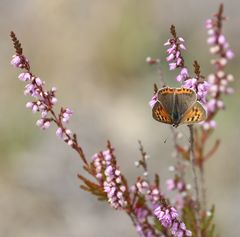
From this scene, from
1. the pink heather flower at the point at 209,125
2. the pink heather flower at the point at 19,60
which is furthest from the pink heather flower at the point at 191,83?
the pink heather flower at the point at 19,60

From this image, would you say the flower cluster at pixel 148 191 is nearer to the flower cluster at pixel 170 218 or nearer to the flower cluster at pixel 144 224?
the flower cluster at pixel 144 224

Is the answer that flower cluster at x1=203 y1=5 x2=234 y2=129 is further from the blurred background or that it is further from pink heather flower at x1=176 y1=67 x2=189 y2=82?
the blurred background

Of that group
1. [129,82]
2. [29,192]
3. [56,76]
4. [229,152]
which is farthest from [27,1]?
[229,152]

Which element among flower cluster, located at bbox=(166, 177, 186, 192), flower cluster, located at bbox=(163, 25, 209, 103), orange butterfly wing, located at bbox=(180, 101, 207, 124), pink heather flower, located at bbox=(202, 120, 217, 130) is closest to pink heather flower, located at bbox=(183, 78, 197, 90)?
flower cluster, located at bbox=(163, 25, 209, 103)

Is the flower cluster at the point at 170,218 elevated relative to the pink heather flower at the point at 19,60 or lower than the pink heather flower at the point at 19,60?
lower

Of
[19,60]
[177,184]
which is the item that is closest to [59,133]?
[19,60]
